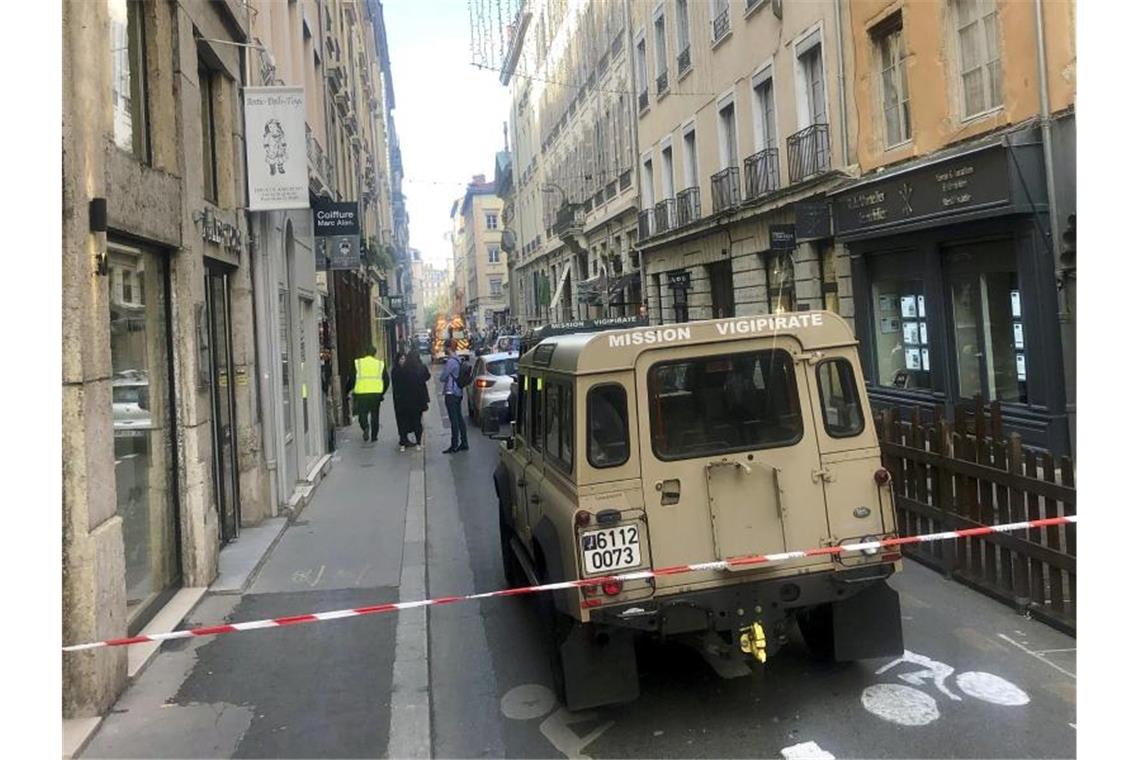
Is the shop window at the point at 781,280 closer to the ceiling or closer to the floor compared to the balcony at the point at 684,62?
closer to the floor

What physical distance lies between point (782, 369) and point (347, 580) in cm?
454

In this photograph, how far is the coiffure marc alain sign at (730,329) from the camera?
4.54m

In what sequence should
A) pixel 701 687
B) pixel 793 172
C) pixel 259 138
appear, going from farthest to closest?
pixel 793 172
pixel 259 138
pixel 701 687

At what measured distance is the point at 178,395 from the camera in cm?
690

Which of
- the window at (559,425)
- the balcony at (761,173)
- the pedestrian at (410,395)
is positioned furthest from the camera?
the balcony at (761,173)

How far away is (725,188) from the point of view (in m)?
21.6

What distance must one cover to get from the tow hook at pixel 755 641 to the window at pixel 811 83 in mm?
14335

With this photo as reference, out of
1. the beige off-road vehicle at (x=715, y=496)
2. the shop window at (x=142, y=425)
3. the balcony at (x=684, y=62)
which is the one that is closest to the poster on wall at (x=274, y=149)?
the shop window at (x=142, y=425)

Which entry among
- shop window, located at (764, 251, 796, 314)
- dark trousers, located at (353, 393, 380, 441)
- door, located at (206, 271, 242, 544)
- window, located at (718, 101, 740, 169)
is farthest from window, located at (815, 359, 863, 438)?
window, located at (718, 101, 740, 169)

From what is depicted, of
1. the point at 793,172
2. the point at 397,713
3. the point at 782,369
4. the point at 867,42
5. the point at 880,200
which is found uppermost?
the point at 867,42

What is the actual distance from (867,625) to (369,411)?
13.3 m

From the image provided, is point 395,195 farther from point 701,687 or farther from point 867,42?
point 701,687

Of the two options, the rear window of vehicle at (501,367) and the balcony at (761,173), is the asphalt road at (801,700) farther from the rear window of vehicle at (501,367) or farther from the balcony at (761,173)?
the balcony at (761,173)

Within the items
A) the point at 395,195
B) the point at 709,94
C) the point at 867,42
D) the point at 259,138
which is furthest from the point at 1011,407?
the point at 395,195
